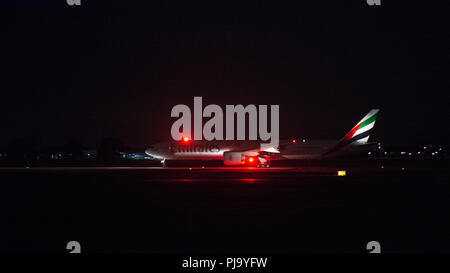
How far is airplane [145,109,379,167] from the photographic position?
6494cm

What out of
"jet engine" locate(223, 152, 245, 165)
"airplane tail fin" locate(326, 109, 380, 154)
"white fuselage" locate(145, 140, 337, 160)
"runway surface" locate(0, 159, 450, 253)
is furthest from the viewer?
"white fuselage" locate(145, 140, 337, 160)

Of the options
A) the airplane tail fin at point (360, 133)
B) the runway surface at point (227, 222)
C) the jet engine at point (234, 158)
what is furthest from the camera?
the airplane tail fin at point (360, 133)

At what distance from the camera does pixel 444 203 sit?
1750 cm

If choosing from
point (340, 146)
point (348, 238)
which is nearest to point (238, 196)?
point (348, 238)

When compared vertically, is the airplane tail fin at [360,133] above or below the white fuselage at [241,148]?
above

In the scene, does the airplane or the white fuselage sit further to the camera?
the white fuselage

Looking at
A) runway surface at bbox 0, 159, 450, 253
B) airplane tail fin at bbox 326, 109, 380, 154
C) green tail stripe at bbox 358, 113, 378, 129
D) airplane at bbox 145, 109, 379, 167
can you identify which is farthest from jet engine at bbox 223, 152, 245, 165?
runway surface at bbox 0, 159, 450, 253

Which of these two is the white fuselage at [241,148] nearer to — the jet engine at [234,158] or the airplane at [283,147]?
the airplane at [283,147]

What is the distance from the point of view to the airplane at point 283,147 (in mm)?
64938

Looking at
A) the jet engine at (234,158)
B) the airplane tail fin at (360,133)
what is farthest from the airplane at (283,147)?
the jet engine at (234,158)

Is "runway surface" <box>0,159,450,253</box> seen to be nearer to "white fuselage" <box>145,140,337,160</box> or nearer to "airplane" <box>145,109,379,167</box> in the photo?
"airplane" <box>145,109,379,167</box>

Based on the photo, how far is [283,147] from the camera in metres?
69.2
